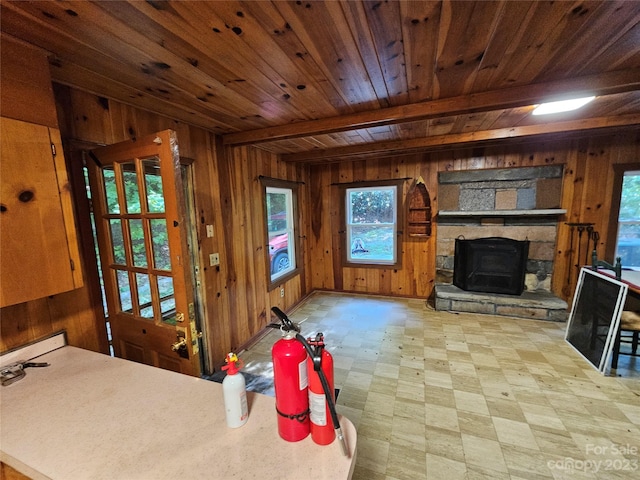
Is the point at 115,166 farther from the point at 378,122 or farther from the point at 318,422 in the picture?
the point at 378,122

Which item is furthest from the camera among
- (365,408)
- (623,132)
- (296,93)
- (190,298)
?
(623,132)

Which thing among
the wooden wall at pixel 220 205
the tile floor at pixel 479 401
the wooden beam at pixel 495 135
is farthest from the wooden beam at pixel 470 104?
the tile floor at pixel 479 401

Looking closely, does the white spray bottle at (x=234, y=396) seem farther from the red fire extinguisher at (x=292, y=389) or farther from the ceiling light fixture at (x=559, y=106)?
the ceiling light fixture at (x=559, y=106)

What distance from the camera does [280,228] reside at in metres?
3.85

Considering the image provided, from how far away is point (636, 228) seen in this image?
3182 millimetres

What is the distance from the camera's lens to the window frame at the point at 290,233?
11.0 feet

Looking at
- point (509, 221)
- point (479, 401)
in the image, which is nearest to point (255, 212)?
point (479, 401)

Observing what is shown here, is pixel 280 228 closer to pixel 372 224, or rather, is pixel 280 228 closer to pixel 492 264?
pixel 372 224

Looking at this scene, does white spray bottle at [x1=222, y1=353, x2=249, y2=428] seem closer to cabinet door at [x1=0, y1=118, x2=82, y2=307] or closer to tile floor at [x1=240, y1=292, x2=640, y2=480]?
cabinet door at [x1=0, y1=118, x2=82, y2=307]

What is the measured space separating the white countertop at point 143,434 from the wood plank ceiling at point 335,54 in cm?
148

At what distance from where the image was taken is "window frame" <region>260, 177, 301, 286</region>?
334 centimetres

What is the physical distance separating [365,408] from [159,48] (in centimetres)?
258

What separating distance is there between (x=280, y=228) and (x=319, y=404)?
10.4 feet

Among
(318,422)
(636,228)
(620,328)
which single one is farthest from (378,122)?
(636,228)
